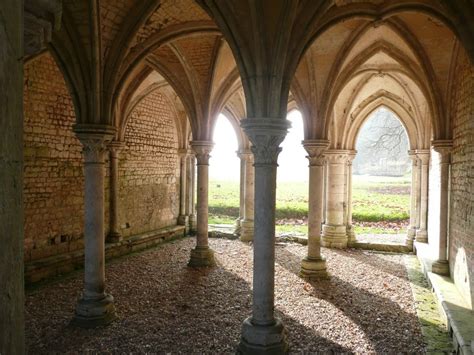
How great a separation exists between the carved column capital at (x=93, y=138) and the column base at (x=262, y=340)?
11.3 ft

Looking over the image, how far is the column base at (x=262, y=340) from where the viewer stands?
4844mm

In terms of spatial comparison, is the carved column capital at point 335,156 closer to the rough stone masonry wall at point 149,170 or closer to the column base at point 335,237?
the column base at point 335,237

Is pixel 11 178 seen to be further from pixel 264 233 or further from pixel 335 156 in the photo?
pixel 335 156

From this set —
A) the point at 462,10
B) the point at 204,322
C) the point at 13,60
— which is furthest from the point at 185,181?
the point at 13,60

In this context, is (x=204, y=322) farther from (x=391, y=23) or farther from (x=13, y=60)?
(x=391, y=23)

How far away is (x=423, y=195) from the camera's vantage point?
12789mm

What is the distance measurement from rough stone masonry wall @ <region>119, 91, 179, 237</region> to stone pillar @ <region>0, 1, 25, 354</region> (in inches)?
434

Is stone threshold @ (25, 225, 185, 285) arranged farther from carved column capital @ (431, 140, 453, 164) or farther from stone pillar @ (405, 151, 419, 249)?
carved column capital @ (431, 140, 453, 164)

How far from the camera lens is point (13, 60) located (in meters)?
1.46

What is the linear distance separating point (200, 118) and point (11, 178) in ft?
28.3

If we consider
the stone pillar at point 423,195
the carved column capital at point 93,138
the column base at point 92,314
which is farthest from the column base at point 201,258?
the stone pillar at point 423,195

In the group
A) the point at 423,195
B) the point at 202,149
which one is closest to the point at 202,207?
the point at 202,149

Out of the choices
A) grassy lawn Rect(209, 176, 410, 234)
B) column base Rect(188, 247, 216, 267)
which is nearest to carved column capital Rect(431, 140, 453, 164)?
column base Rect(188, 247, 216, 267)

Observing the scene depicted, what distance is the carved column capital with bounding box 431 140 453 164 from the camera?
823cm
